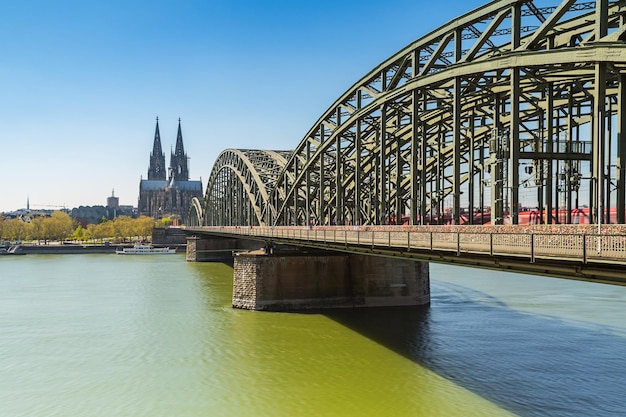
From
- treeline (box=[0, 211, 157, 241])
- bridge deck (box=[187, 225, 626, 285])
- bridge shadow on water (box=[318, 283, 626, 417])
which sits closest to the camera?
bridge deck (box=[187, 225, 626, 285])

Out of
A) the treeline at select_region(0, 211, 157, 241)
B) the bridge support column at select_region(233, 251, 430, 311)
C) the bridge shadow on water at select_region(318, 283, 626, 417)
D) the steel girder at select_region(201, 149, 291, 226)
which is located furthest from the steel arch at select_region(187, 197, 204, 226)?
the bridge shadow on water at select_region(318, 283, 626, 417)

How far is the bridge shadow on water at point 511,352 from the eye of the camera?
75.4ft

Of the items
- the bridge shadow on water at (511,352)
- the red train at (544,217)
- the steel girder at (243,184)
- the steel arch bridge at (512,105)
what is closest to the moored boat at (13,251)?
the steel girder at (243,184)

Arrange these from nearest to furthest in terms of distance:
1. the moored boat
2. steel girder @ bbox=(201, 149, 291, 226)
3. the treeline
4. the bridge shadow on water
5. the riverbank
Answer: the bridge shadow on water, steel girder @ bbox=(201, 149, 291, 226), the moored boat, the riverbank, the treeline

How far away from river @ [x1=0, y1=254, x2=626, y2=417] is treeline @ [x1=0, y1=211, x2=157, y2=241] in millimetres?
115164

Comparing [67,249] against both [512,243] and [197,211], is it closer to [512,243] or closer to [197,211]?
[197,211]

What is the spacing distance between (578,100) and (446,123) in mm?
12644

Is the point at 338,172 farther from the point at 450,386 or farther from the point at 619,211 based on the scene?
the point at 619,211

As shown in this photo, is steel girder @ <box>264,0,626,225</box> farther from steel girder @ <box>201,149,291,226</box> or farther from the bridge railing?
steel girder @ <box>201,149,291,226</box>

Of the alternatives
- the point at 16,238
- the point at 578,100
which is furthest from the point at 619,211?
the point at 16,238

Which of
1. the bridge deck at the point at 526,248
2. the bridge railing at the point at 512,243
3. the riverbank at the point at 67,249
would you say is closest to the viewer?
the bridge railing at the point at 512,243

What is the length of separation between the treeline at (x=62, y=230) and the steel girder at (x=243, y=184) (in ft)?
174

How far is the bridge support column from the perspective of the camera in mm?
43562

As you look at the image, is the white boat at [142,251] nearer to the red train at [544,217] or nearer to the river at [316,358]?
the river at [316,358]
